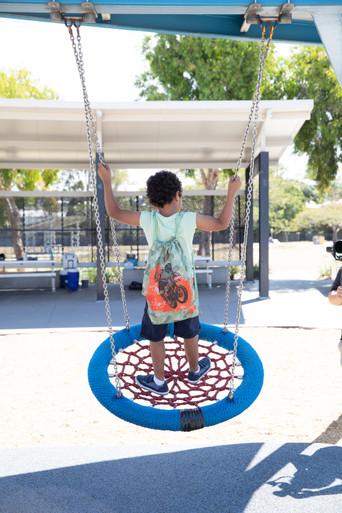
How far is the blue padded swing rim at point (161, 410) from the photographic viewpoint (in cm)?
304

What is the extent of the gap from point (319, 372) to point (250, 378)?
2410 millimetres

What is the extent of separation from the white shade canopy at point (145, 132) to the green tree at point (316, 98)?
2.85 meters

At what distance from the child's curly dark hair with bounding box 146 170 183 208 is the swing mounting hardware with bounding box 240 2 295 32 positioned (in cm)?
133

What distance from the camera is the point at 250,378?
3354 millimetres

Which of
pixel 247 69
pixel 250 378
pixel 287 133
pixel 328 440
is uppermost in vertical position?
pixel 247 69

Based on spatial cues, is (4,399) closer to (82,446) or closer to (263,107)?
(82,446)

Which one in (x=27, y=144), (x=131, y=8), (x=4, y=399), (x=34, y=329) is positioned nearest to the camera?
(x=131, y=8)

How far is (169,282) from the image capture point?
3.00 meters

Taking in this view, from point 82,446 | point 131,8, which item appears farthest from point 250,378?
point 131,8

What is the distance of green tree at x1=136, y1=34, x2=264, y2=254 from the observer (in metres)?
17.6

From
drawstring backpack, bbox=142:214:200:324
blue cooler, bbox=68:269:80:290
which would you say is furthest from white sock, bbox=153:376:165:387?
blue cooler, bbox=68:269:80:290

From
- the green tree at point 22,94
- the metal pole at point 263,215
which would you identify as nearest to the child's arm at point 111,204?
the metal pole at point 263,215

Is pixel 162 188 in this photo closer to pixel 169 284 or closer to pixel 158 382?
pixel 169 284

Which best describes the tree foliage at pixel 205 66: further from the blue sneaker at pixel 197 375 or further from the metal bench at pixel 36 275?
the blue sneaker at pixel 197 375
